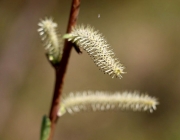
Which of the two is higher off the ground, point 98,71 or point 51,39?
point 98,71

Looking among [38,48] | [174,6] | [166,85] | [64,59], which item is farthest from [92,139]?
[64,59]

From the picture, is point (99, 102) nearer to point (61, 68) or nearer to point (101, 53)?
point (61, 68)

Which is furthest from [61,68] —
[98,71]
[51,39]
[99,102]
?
[98,71]

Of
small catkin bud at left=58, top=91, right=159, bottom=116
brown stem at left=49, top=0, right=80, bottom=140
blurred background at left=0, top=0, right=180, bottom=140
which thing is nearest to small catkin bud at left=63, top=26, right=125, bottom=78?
brown stem at left=49, top=0, right=80, bottom=140

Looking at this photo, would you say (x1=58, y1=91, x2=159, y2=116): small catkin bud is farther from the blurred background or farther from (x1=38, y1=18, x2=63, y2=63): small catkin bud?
the blurred background

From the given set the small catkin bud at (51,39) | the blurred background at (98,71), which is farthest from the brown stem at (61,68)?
the blurred background at (98,71)

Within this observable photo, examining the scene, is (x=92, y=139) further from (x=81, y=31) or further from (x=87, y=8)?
(x=81, y=31)

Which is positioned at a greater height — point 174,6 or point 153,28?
point 174,6
